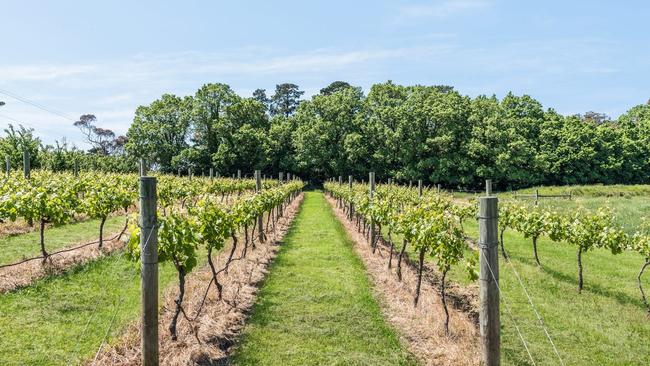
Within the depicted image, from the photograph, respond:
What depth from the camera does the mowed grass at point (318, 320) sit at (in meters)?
6.74

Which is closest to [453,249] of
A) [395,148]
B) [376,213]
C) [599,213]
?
[376,213]

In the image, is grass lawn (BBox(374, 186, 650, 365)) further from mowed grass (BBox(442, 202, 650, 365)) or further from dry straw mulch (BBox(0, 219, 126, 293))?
dry straw mulch (BBox(0, 219, 126, 293))

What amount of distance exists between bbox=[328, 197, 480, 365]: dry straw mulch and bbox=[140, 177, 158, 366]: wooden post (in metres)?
3.76

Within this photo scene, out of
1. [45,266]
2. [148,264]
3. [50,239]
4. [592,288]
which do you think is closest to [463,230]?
[592,288]

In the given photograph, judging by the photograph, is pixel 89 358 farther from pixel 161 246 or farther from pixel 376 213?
pixel 376 213

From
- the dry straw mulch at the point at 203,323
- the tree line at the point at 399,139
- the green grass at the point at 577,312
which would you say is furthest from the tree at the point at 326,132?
the dry straw mulch at the point at 203,323

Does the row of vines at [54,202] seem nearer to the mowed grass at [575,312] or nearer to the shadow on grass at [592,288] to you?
the mowed grass at [575,312]

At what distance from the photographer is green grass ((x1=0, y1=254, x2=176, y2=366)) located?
20.7 ft

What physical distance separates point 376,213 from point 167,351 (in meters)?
7.63

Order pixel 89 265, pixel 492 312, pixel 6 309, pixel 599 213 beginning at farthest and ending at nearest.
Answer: pixel 599 213
pixel 89 265
pixel 6 309
pixel 492 312

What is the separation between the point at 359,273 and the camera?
462 inches

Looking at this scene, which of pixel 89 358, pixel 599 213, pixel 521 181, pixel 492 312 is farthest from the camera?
pixel 521 181

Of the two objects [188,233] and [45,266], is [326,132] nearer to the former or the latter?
[45,266]

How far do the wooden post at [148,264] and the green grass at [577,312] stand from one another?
496 cm
